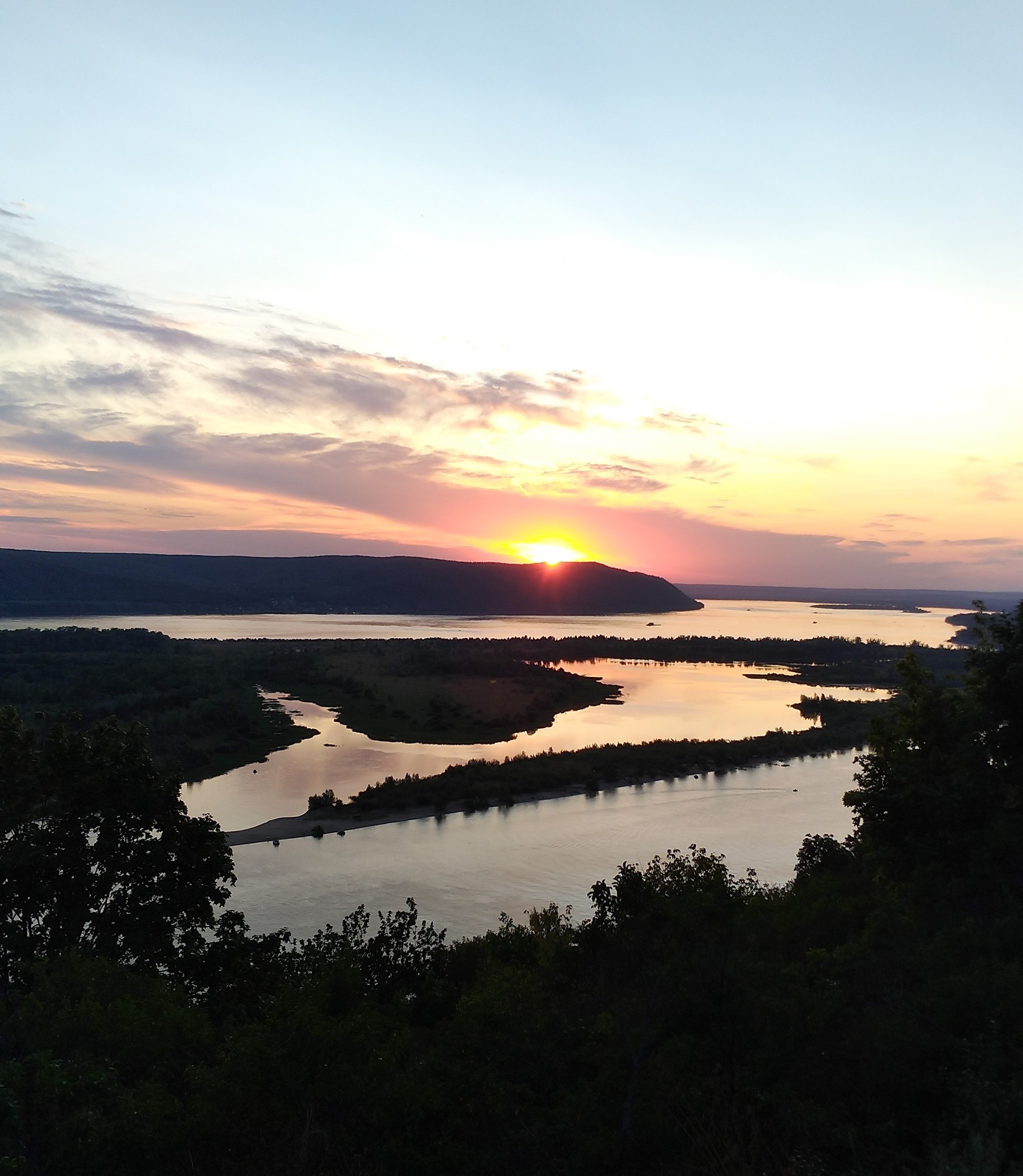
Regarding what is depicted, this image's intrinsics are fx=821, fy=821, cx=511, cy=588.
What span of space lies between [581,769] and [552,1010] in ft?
130

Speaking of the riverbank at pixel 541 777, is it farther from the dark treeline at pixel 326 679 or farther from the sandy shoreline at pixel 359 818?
the dark treeline at pixel 326 679

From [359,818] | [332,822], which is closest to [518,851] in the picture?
[359,818]

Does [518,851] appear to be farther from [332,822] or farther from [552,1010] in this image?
[552,1010]

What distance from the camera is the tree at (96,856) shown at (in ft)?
58.3

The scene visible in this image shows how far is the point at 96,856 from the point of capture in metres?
18.8

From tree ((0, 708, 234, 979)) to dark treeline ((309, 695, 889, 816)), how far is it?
2416 centimetres

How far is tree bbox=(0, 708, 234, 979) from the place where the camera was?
17.8 meters

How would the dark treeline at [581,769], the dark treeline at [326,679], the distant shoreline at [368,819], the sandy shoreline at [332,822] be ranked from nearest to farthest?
the sandy shoreline at [332,822] < the distant shoreline at [368,819] < the dark treeline at [581,769] < the dark treeline at [326,679]

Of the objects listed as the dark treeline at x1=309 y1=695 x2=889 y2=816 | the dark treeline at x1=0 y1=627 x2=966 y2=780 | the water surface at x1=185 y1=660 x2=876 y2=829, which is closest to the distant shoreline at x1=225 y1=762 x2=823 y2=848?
the dark treeline at x1=309 y1=695 x2=889 y2=816

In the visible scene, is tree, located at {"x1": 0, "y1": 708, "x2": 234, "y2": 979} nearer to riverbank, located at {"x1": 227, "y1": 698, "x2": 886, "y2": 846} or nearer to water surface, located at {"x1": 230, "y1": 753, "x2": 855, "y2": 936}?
water surface, located at {"x1": 230, "y1": 753, "x2": 855, "y2": 936}

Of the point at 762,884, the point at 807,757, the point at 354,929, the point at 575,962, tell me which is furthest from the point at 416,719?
the point at 575,962

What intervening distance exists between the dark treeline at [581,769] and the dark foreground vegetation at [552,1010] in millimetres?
24508

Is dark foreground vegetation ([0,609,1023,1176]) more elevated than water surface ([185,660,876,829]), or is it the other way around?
dark foreground vegetation ([0,609,1023,1176])

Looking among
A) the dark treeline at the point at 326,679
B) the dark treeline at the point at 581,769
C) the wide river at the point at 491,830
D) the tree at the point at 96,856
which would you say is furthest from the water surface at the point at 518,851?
the tree at the point at 96,856
